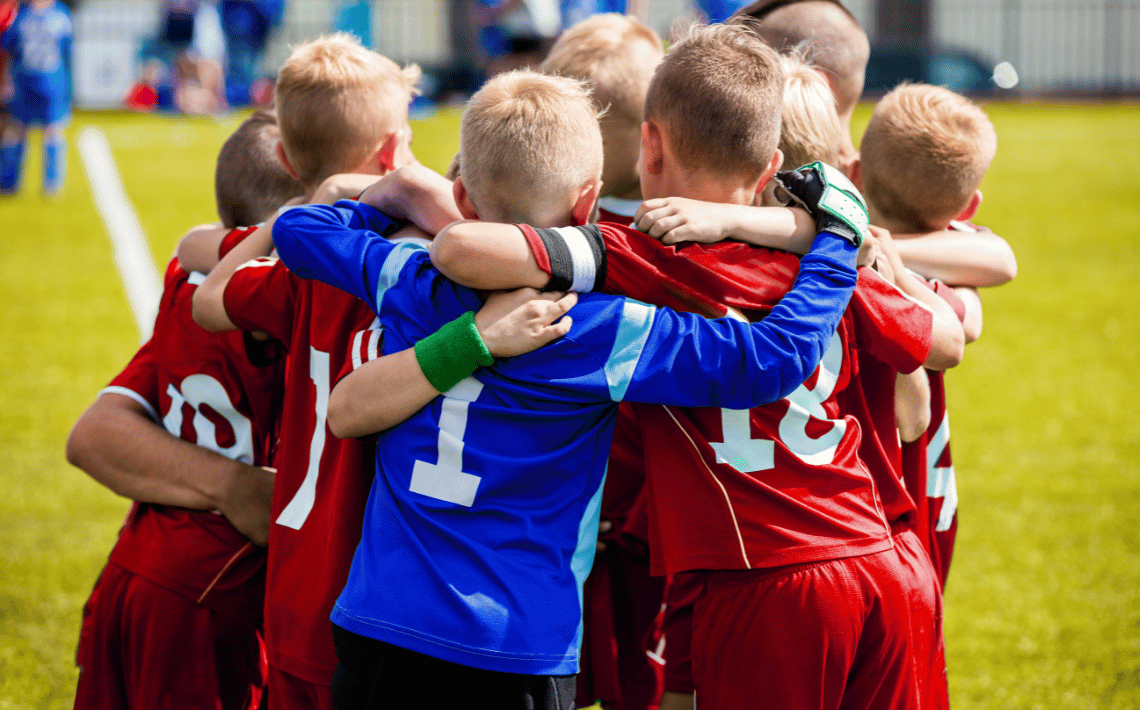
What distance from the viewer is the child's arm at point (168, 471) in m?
2.25

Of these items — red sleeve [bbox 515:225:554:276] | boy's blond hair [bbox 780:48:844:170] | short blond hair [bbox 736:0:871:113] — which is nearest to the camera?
red sleeve [bbox 515:225:554:276]

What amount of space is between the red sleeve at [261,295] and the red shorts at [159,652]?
2.08 ft

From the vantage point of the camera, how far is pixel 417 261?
1775mm

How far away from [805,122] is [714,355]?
2.28ft

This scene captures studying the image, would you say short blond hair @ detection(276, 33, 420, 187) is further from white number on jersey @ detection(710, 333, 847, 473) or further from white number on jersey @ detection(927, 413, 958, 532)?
white number on jersey @ detection(927, 413, 958, 532)

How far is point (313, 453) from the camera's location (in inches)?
79.3

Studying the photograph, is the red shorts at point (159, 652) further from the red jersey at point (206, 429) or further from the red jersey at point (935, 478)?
the red jersey at point (935, 478)

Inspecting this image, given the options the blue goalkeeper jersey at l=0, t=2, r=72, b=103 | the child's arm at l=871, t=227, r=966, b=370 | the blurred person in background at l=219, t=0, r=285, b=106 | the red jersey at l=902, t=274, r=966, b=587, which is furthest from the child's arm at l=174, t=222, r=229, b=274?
the blurred person in background at l=219, t=0, r=285, b=106

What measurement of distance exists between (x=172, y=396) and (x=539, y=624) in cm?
110

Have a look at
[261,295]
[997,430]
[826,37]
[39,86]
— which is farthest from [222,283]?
[39,86]

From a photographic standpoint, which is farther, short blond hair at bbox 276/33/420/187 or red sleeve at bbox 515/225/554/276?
short blond hair at bbox 276/33/420/187

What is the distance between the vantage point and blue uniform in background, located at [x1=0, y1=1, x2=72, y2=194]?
11.5 m

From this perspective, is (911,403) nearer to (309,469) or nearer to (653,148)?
(653,148)

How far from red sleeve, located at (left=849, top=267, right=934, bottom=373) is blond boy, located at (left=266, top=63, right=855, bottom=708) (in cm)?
11
